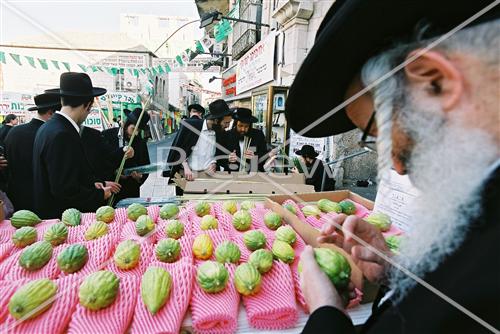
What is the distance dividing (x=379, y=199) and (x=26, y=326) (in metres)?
2.53

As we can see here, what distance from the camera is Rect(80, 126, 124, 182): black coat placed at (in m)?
4.10

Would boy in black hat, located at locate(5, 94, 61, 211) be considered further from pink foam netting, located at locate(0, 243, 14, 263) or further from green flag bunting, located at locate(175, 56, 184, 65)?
green flag bunting, located at locate(175, 56, 184, 65)

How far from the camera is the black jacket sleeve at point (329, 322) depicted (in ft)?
3.29

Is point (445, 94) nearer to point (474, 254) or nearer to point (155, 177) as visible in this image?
point (474, 254)

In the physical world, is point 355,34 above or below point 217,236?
above

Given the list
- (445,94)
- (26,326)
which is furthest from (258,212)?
(445,94)

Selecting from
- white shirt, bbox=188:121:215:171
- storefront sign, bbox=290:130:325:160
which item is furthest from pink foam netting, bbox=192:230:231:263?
storefront sign, bbox=290:130:325:160

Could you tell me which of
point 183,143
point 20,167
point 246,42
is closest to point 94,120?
point 246,42

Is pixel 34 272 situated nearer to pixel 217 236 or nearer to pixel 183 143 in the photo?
pixel 217 236

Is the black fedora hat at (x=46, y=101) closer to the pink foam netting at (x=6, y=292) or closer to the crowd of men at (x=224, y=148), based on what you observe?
the crowd of men at (x=224, y=148)

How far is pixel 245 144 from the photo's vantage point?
5.38 m

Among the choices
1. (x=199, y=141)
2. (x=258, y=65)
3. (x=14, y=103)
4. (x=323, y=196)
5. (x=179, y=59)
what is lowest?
(x=323, y=196)

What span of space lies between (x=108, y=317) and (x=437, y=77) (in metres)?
1.61

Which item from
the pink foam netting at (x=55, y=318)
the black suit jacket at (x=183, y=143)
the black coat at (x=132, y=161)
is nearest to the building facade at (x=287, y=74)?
the black suit jacket at (x=183, y=143)
